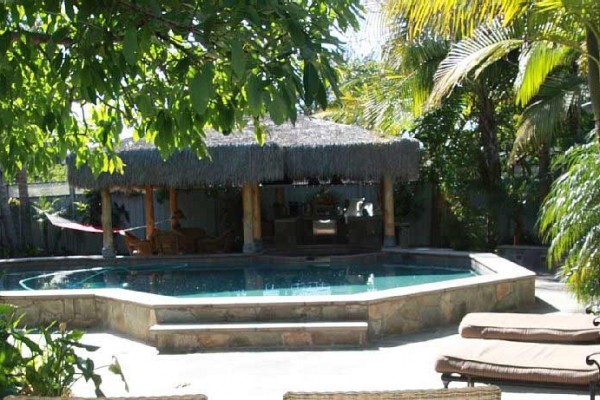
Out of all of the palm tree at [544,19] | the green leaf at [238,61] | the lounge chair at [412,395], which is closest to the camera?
the green leaf at [238,61]

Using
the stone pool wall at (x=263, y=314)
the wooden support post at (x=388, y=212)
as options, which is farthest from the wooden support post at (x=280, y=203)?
the stone pool wall at (x=263, y=314)

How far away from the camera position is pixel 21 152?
15.2 ft

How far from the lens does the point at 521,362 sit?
4.57 metres

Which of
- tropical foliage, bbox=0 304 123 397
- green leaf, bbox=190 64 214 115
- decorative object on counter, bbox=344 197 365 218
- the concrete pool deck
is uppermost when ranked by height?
green leaf, bbox=190 64 214 115

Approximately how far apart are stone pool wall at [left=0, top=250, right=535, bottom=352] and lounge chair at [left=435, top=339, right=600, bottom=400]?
2.51 meters

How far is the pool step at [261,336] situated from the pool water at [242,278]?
2.59 meters

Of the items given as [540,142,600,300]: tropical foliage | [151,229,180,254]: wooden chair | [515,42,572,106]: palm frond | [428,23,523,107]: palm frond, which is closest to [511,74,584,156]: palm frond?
[428,23,523,107]: palm frond

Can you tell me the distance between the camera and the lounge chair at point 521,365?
14.2 ft

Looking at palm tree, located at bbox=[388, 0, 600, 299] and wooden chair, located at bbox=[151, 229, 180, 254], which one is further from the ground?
palm tree, located at bbox=[388, 0, 600, 299]

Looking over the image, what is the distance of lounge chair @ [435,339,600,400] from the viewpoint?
4340 mm

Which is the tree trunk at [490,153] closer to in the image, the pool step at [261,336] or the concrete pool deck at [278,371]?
the concrete pool deck at [278,371]

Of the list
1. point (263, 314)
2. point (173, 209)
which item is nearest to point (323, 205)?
point (173, 209)

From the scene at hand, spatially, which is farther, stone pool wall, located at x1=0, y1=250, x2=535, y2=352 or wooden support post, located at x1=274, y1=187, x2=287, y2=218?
wooden support post, located at x1=274, y1=187, x2=287, y2=218

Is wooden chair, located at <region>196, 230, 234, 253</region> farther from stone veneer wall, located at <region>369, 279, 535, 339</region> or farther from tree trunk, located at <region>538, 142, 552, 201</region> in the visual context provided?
stone veneer wall, located at <region>369, 279, 535, 339</region>
